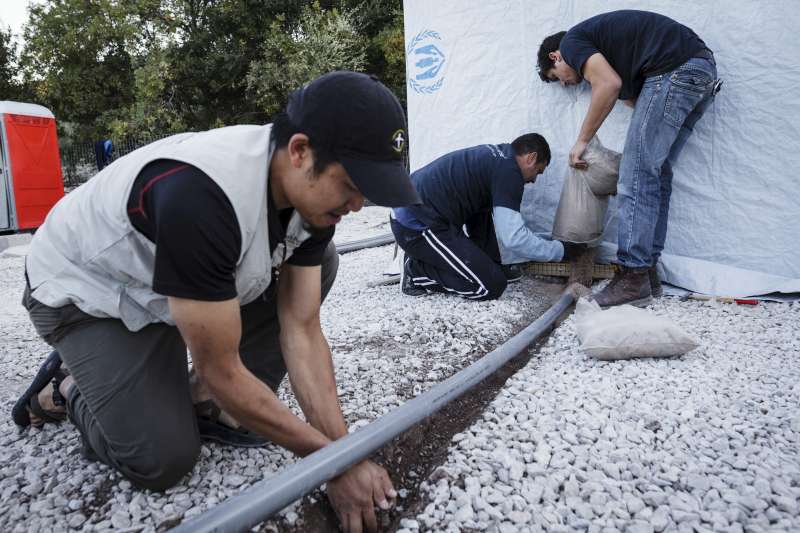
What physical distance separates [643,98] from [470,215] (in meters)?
1.33

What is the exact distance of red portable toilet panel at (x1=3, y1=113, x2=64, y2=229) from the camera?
8.03 metres

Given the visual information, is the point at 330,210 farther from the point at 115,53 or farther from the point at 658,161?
the point at 115,53

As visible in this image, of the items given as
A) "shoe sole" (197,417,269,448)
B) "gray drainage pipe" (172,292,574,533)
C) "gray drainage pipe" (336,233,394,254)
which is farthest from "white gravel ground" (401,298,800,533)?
"gray drainage pipe" (336,233,394,254)

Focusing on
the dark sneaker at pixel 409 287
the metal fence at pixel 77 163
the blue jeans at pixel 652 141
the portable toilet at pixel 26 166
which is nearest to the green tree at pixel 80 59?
the metal fence at pixel 77 163

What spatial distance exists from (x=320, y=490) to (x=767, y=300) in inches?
127

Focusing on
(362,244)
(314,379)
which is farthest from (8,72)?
(314,379)

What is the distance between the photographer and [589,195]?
374 centimetres

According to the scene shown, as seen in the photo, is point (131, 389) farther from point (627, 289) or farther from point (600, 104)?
point (600, 104)

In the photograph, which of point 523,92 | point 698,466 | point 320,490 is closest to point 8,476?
point 320,490

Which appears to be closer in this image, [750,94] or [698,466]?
[698,466]

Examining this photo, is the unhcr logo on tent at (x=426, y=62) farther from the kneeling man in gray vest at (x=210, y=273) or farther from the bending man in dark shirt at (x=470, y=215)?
the kneeling man in gray vest at (x=210, y=273)

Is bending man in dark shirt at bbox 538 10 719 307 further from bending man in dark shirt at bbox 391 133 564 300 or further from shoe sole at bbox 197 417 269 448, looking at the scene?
shoe sole at bbox 197 417 269 448

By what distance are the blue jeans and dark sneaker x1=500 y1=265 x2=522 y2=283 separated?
3.20 ft

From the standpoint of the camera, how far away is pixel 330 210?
1364mm
